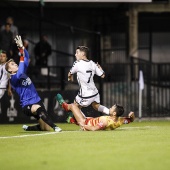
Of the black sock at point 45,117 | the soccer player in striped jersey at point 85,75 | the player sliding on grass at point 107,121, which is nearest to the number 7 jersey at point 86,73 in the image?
the soccer player in striped jersey at point 85,75

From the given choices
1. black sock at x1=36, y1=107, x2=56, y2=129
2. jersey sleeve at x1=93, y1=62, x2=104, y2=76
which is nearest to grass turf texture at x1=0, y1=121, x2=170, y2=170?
black sock at x1=36, y1=107, x2=56, y2=129

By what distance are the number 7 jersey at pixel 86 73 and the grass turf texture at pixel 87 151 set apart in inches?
89.0

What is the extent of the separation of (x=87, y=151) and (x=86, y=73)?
6.06 m

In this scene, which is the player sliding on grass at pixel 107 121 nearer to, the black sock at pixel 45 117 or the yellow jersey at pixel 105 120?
the yellow jersey at pixel 105 120

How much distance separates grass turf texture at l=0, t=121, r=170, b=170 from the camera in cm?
1141

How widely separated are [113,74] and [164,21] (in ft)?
20.2

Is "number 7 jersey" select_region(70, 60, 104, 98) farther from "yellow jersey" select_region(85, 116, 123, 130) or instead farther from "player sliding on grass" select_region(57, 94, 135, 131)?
"yellow jersey" select_region(85, 116, 123, 130)

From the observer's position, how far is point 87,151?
1309 cm

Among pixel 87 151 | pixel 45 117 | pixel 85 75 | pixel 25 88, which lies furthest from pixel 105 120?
pixel 87 151

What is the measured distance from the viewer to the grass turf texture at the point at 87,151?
37.4ft

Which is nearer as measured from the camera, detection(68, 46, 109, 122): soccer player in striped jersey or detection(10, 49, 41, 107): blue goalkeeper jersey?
detection(10, 49, 41, 107): blue goalkeeper jersey

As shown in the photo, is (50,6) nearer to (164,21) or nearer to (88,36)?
(88,36)

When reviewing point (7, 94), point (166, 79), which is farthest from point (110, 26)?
point (7, 94)

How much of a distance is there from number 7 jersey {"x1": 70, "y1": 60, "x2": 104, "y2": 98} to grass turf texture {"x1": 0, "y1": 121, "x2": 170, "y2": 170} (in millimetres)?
2262
